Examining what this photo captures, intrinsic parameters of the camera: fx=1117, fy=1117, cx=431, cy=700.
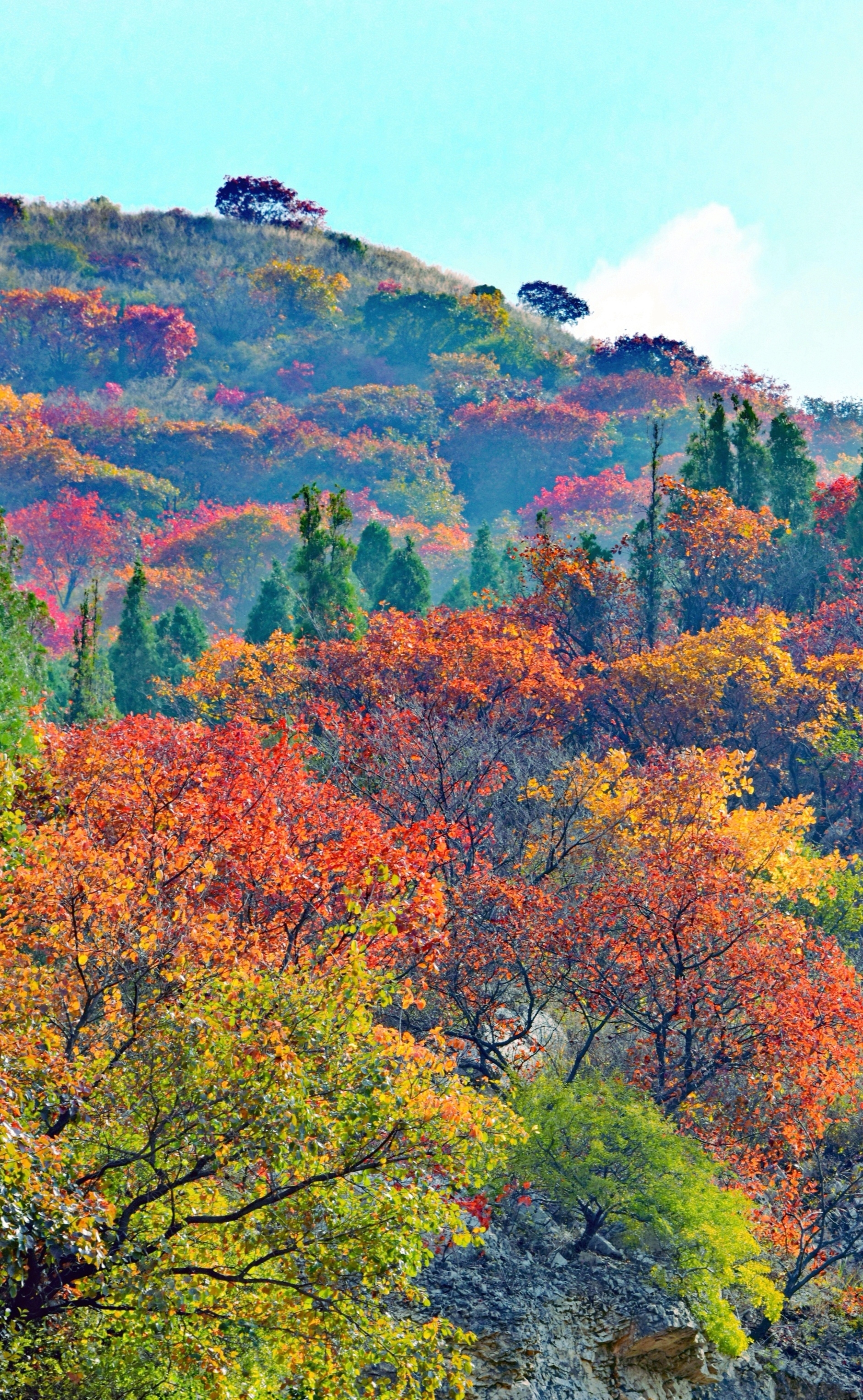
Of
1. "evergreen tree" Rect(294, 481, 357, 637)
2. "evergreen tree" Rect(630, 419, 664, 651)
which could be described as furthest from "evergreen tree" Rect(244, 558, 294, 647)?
"evergreen tree" Rect(630, 419, 664, 651)

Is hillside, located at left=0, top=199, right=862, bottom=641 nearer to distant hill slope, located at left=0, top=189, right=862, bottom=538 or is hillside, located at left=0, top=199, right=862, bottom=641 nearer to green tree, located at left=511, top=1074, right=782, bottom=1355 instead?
distant hill slope, located at left=0, top=189, right=862, bottom=538

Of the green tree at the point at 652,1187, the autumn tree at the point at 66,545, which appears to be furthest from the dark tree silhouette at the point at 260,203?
the green tree at the point at 652,1187

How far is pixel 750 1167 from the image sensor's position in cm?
1745

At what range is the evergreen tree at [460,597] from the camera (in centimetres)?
4825

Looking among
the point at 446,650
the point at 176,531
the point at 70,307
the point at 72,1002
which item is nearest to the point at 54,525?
the point at 176,531

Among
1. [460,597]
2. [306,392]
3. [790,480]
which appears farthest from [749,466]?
[306,392]

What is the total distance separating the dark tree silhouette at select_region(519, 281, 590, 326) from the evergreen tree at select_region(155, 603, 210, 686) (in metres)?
70.3

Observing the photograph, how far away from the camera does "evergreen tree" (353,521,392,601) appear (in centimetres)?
5112

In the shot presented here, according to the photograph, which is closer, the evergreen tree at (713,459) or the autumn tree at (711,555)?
the autumn tree at (711,555)

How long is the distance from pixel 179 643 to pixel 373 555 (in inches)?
402

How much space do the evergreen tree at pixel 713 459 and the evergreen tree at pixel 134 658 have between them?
20.9m

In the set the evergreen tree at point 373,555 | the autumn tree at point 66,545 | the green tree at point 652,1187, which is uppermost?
the autumn tree at point 66,545

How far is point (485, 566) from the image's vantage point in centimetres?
5325

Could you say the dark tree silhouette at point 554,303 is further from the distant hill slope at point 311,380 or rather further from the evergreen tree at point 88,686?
the evergreen tree at point 88,686
